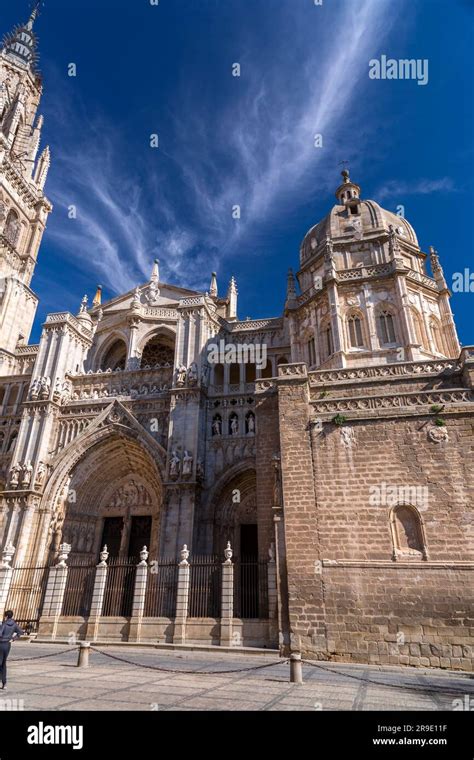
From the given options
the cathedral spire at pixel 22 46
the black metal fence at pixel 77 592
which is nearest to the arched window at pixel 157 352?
the black metal fence at pixel 77 592

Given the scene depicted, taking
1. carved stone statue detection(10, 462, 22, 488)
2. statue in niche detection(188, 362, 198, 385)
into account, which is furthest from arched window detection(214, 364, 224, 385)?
carved stone statue detection(10, 462, 22, 488)

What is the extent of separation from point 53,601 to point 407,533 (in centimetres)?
1194


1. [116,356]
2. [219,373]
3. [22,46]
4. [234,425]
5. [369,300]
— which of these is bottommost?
[234,425]

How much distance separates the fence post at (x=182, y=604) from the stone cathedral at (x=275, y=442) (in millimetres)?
179

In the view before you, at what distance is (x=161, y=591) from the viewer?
16281 mm

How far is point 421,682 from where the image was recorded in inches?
308

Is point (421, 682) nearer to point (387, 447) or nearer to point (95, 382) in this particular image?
point (387, 447)

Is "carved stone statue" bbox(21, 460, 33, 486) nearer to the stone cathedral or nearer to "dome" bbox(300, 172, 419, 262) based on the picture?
the stone cathedral

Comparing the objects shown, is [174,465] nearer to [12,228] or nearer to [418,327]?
[418,327]

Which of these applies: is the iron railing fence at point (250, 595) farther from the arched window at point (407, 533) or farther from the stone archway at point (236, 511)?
the arched window at point (407, 533)

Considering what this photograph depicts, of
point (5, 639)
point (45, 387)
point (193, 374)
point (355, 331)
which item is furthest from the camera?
point (45, 387)

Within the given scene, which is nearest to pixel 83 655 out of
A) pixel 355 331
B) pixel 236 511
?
pixel 236 511

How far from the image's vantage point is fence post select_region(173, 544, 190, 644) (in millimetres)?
13383

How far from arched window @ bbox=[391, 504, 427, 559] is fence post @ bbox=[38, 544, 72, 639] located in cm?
1123
